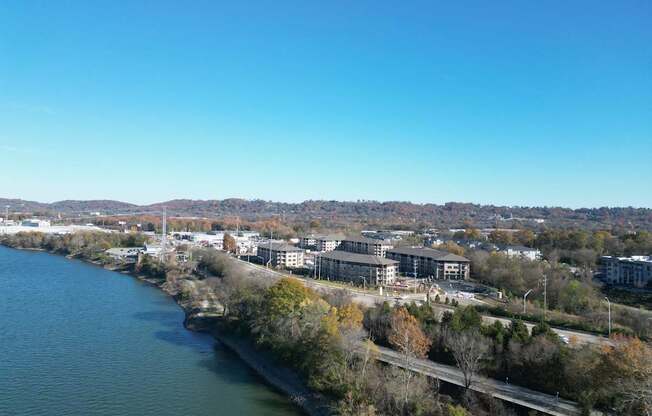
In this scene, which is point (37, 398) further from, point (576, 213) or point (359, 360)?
point (576, 213)

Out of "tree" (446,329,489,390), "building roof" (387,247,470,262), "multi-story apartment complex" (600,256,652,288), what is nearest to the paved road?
"tree" (446,329,489,390)

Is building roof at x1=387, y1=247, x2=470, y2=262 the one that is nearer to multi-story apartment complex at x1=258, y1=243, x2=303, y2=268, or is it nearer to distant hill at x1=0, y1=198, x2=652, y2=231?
multi-story apartment complex at x1=258, y1=243, x2=303, y2=268

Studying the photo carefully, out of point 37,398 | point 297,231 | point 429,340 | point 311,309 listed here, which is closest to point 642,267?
point 429,340

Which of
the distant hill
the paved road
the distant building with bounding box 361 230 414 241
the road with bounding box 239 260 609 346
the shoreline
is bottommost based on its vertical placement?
the shoreline

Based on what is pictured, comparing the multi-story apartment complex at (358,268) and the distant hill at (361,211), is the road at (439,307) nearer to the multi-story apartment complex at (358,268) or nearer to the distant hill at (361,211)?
the multi-story apartment complex at (358,268)

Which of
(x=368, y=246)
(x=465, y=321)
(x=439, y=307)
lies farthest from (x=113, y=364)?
(x=368, y=246)

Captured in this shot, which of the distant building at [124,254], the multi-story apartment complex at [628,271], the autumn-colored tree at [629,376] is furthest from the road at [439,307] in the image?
the distant building at [124,254]
